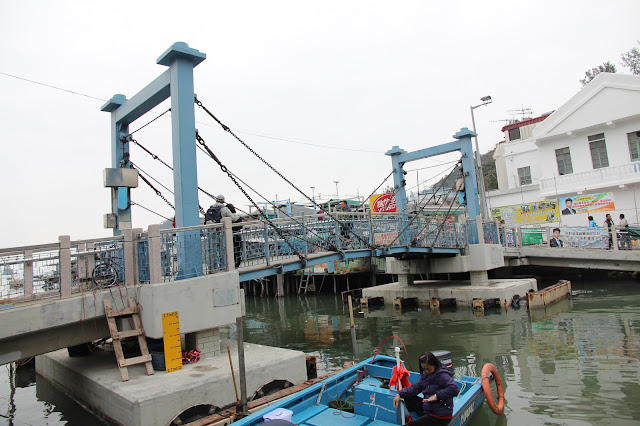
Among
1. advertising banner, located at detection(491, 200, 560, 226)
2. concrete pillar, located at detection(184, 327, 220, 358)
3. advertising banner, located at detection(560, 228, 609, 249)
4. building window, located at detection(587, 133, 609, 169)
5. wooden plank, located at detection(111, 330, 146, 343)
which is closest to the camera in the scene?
wooden plank, located at detection(111, 330, 146, 343)

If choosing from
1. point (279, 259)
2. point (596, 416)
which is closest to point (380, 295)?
point (279, 259)

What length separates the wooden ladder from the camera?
744 cm

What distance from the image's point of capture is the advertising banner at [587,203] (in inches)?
916

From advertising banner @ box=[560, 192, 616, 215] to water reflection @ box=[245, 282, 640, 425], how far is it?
5.51 m

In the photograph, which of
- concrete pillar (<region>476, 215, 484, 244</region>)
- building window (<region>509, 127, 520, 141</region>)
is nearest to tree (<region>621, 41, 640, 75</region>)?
building window (<region>509, 127, 520, 141</region>)

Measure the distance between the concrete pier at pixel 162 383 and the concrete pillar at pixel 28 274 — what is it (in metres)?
2.03

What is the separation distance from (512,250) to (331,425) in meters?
18.1

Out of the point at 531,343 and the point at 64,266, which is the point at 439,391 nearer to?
the point at 64,266

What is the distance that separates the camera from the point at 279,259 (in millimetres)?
11703

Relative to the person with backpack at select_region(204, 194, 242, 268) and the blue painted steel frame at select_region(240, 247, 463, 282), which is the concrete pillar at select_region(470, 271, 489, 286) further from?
the person with backpack at select_region(204, 194, 242, 268)

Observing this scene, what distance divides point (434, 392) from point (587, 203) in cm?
2355

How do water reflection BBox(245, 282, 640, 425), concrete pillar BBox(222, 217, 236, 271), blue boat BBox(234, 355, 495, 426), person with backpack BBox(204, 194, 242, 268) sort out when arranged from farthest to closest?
person with backpack BBox(204, 194, 242, 268)
concrete pillar BBox(222, 217, 236, 271)
water reflection BBox(245, 282, 640, 425)
blue boat BBox(234, 355, 495, 426)

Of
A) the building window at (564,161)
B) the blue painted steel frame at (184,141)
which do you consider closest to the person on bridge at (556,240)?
the building window at (564,161)

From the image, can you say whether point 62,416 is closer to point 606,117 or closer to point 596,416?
point 596,416
